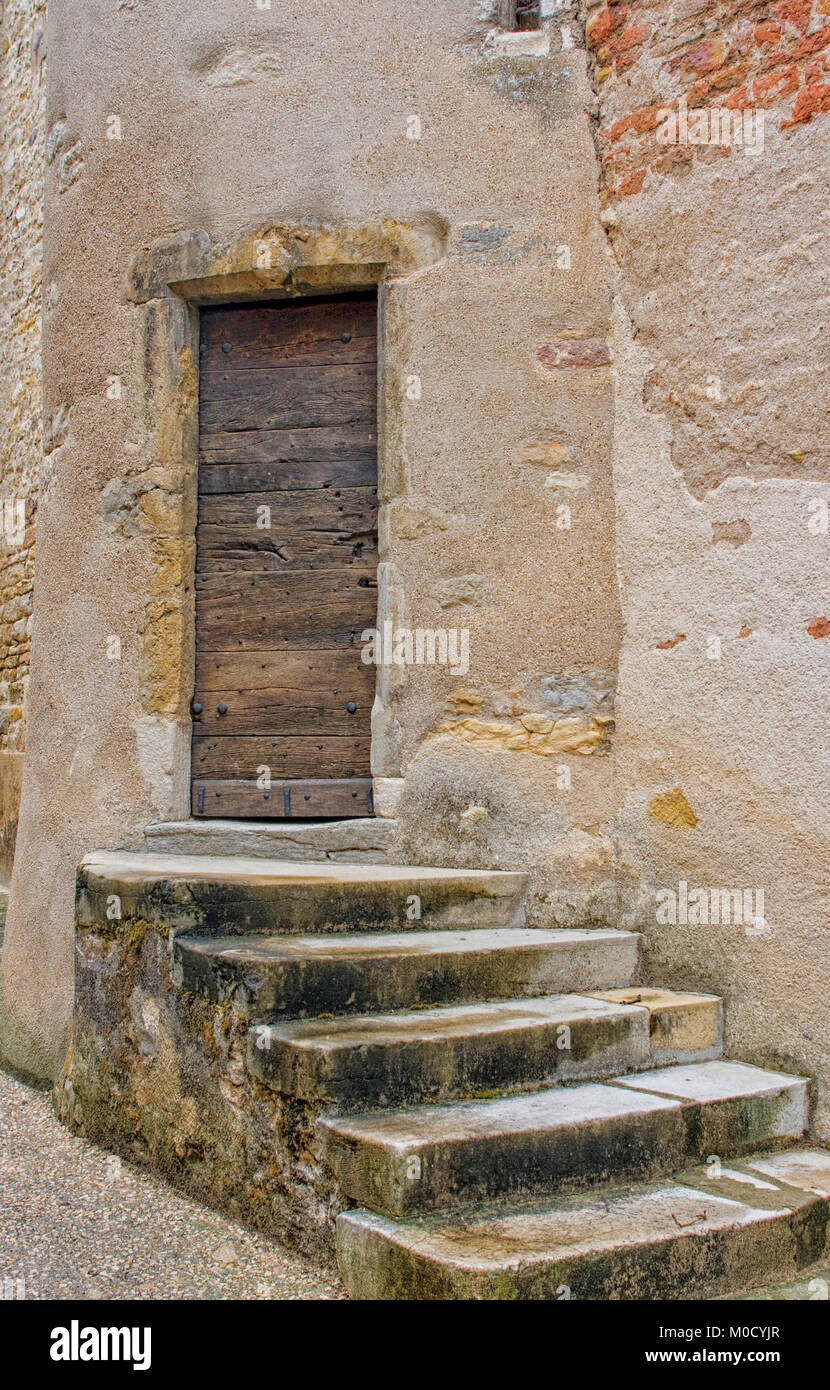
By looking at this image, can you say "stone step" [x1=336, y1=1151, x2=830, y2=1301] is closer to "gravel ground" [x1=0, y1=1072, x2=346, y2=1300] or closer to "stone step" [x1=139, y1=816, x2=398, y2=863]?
"gravel ground" [x1=0, y1=1072, x2=346, y2=1300]

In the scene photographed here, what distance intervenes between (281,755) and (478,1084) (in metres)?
1.81

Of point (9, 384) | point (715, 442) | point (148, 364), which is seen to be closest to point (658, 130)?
point (715, 442)

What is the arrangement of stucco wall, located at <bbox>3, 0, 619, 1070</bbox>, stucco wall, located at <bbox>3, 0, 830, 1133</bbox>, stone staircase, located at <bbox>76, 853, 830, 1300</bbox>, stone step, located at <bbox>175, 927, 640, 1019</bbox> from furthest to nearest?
stucco wall, located at <bbox>3, 0, 619, 1070</bbox>
stucco wall, located at <bbox>3, 0, 830, 1133</bbox>
stone step, located at <bbox>175, 927, 640, 1019</bbox>
stone staircase, located at <bbox>76, 853, 830, 1300</bbox>

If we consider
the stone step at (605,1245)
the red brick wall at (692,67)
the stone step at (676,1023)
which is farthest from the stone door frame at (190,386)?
the stone step at (605,1245)

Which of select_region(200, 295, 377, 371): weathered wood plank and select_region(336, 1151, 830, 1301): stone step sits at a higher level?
select_region(200, 295, 377, 371): weathered wood plank

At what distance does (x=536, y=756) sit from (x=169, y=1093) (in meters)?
1.60

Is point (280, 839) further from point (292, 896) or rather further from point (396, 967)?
point (396, 967)

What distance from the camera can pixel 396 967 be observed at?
10.7ft

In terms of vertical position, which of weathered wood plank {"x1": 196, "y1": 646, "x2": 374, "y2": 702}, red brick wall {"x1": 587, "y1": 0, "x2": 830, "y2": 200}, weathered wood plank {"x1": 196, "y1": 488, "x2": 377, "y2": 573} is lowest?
weathered wood plank {"x1": 196, "y1": 646, "x2": 374, "y2": 702}

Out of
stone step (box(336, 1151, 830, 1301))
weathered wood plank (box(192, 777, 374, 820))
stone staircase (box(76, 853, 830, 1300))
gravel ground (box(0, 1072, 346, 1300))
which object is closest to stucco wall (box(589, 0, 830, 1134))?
stone staircase (box(76, 853, 830, 1300))

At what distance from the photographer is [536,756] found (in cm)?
405

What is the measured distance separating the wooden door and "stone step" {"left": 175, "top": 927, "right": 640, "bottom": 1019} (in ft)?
3.30

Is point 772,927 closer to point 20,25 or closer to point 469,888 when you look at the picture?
point 469,888

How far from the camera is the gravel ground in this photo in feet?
8.95
